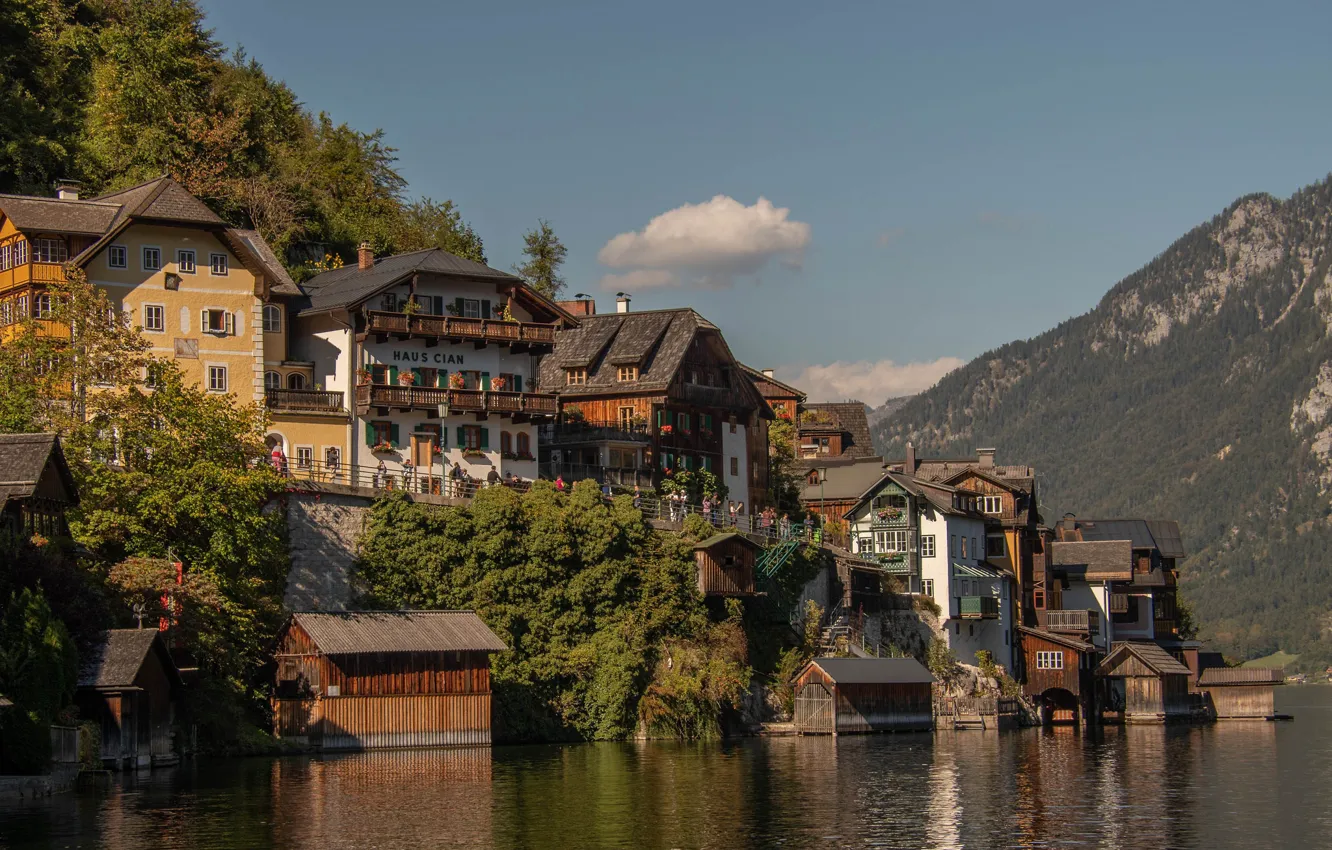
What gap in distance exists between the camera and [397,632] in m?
65.3

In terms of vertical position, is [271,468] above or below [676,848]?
above

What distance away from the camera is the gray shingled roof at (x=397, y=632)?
63562 millimetres

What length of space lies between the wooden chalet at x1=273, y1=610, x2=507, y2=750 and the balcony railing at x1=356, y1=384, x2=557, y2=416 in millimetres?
13503

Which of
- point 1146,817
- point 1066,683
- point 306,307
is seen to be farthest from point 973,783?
point 1066,683

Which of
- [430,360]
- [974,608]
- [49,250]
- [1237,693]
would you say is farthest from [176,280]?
[1237,693]

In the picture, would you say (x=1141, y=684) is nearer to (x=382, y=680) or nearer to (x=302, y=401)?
(x=302, y=401)

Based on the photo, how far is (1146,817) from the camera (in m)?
49.0

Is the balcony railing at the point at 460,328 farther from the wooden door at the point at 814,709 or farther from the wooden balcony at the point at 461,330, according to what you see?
the wooden door at the point at 814,709

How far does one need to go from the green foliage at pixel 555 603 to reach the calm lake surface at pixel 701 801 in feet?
8.37

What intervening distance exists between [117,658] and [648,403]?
135 ft

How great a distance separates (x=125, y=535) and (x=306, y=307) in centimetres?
2025

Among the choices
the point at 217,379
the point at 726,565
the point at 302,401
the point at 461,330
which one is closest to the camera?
the point at 217,379

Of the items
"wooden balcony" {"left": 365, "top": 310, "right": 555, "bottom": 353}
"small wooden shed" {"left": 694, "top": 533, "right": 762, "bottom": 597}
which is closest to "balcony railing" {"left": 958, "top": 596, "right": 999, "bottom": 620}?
"small wooden shed" {"left": 694, "top": 533, "right": 762, "bottom": 597}

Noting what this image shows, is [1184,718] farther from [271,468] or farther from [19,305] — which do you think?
[19,305]
